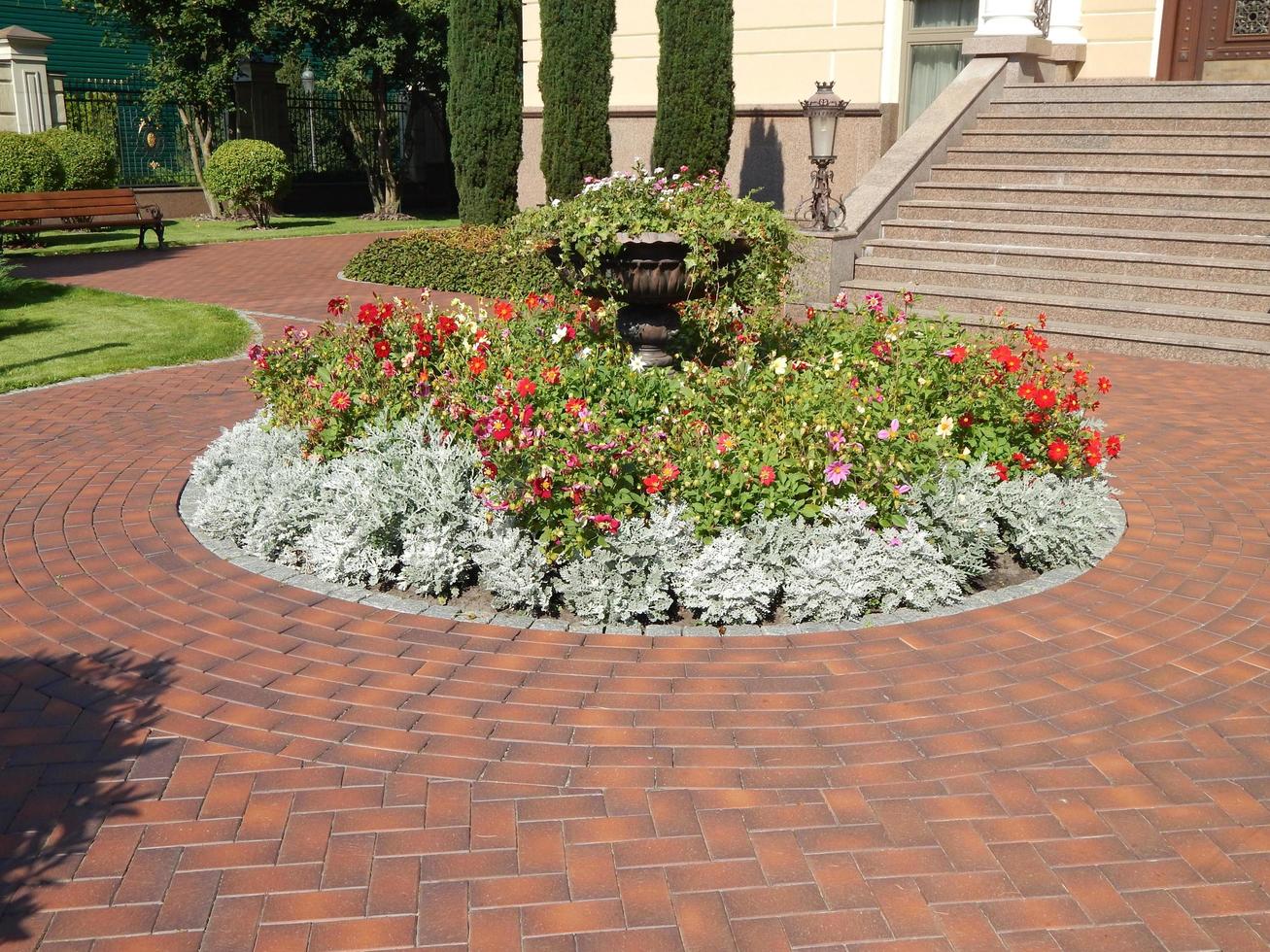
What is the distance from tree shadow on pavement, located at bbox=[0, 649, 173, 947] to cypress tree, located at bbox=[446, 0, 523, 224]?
13136mm

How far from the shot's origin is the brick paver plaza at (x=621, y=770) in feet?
10.7

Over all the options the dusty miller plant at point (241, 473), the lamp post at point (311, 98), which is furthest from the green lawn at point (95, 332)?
the lamp post at point (311, 98)

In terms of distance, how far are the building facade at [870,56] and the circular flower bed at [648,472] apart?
972cm

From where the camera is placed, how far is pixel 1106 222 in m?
12.2

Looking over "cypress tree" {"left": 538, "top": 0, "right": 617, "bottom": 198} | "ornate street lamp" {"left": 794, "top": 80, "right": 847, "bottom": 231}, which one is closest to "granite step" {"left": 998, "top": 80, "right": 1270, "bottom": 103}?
"ornate street lamp" {"left": 794, "top": 80, "right": 847, "bottom": 231}

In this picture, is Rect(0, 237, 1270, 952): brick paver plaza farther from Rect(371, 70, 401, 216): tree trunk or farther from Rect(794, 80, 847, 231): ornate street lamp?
Rect(371, 70, 401, 216): tree trunk

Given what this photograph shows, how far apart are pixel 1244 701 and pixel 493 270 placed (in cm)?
1119

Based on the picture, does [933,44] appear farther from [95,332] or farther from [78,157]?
[78,157]

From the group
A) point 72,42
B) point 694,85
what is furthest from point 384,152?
point 694,85

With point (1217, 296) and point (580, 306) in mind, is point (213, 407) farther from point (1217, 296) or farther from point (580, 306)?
point (1217, 296)

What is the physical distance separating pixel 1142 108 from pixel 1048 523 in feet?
31.9

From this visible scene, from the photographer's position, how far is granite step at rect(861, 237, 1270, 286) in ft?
36.0

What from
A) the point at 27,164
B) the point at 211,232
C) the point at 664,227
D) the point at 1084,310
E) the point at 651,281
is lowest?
the point at 1084,310

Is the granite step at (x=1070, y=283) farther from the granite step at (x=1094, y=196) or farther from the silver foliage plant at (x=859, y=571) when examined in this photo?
the silver foliage plant at (x=859, y=571)
